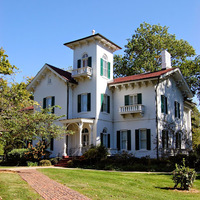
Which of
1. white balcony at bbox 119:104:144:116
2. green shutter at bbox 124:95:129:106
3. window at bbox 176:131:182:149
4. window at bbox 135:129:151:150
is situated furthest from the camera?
window at bbox 176:131:182:149

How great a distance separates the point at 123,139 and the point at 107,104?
358 cm

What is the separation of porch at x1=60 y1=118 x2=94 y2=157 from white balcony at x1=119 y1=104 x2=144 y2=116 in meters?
2.98

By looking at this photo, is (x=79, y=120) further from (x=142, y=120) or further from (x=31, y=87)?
(x=31, y=87)

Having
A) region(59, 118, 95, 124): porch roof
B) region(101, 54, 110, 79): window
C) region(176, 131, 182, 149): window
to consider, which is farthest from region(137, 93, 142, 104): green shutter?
region(176, 131, 182, 149): window

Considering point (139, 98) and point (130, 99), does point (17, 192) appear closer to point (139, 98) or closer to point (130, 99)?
Answer: point (139, 98)

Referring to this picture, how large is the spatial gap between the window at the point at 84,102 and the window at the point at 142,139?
495 cm

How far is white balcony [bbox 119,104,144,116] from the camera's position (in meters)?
23.9

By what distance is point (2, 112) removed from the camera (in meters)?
11.1

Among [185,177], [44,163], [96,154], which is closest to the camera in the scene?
[185,177]

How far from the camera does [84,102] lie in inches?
1011

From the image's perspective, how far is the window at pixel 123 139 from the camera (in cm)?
2468

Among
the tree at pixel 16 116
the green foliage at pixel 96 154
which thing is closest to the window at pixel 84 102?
the green foliage at pixel 96 154

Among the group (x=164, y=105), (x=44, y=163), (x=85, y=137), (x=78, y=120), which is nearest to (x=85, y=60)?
(x=78, y=120)

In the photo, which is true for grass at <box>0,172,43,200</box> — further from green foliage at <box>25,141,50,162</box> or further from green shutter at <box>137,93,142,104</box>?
green shutter at <box>137,93,142,104</box>
